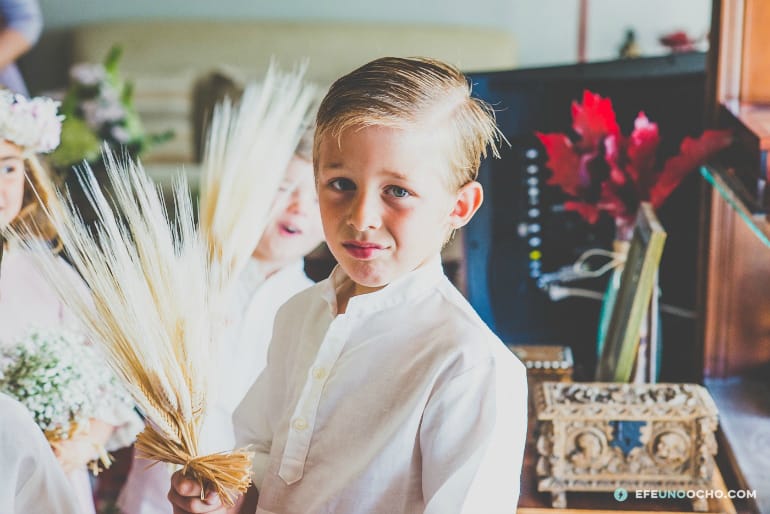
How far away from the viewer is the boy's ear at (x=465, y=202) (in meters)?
1.00

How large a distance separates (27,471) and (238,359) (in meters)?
0.47

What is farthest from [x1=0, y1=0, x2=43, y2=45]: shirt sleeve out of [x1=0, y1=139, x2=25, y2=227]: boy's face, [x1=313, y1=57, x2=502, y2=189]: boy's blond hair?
[x1=313, y1=57, x2=502, y2=189]: boy's blond hair

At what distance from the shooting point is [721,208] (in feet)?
5.01

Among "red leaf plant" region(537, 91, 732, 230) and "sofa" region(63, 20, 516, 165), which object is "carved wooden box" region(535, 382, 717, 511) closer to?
"red leaf plant" region(537, 91, 732, 230)

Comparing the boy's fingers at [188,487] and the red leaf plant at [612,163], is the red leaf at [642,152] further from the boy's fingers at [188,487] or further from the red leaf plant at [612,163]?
the boy's fingers at [188,487]

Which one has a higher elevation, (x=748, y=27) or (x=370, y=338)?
(x=748, y=27)

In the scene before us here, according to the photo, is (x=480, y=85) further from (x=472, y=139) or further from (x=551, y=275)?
(x=472, y=139)

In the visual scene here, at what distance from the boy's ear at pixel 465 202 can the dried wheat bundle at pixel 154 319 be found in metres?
0.26

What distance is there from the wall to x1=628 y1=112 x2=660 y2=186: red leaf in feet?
9.88

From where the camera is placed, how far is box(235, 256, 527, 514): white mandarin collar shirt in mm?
933

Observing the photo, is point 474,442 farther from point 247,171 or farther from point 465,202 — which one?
point 247,171

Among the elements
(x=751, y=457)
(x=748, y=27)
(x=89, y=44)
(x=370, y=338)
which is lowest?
(x=751, y=457)

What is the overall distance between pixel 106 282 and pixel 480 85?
42.1 inches

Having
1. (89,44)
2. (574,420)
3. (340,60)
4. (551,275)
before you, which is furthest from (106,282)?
(89,44)
